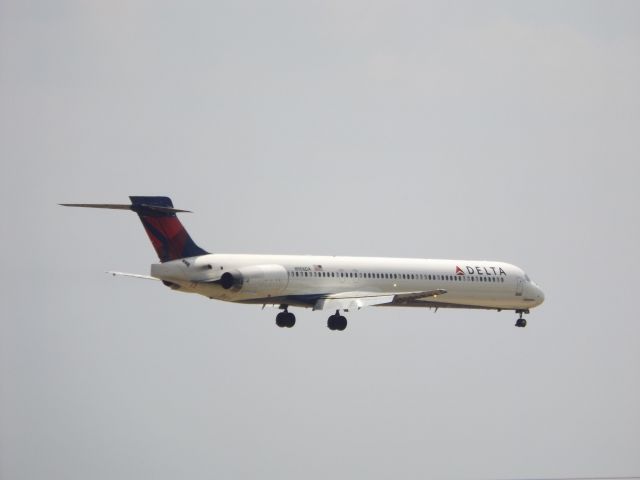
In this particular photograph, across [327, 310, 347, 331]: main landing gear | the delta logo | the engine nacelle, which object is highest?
the delta logo

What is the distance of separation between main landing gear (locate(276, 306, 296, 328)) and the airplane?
0.03 meters

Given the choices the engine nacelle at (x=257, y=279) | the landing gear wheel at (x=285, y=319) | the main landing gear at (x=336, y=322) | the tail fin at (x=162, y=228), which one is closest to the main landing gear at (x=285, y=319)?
the landing gear wheel at (x=285, y=319)

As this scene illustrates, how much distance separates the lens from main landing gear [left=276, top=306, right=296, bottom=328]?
2840 inches

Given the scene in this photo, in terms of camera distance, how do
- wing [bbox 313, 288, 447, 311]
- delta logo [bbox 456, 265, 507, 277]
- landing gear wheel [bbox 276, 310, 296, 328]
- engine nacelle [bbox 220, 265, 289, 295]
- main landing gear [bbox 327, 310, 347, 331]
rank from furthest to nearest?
delta logo [bbox 456, 265, 507, 277] < landing gear wheel [bbox 276, 310, 296, 328] < main landing gear [bbox 327, 310, 347, 331] < wing [bbox 313, 288, 447, 311] < engine nacelle [bbox 220, 265, 289, 295]

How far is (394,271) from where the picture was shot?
240 feet

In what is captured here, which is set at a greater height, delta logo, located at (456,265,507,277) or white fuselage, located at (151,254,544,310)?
delta logo, located at (456,265,507,277)

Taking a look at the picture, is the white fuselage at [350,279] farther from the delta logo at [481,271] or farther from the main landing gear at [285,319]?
the main landing gear at [285,319]

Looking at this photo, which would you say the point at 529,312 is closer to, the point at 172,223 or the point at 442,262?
the point at 442,262

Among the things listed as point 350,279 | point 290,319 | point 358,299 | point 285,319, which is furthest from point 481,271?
point 285,319

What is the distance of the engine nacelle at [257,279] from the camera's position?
213 ft

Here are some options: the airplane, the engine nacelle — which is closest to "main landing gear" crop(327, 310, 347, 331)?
the airplane

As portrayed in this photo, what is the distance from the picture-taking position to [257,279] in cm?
6606

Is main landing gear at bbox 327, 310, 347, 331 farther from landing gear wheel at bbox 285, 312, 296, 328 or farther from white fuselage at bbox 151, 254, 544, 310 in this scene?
landing gear wheel at bbox 285, 312, 296, 328

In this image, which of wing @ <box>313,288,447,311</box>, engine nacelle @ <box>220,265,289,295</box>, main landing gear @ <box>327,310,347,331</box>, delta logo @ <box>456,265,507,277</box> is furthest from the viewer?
delta logo @ <box>456,265,507,277</box>
